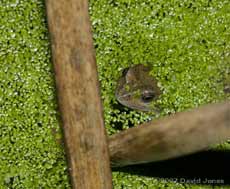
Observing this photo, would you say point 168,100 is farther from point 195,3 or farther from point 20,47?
point 20,47

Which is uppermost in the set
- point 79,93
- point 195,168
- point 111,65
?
point 111,65

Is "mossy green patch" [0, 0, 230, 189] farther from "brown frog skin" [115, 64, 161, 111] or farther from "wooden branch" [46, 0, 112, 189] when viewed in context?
"wooden branch" [46, 0, 112, 189]

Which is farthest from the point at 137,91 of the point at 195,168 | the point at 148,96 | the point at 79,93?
the point at 79,93

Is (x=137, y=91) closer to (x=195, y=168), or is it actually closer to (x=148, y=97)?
(x=148, y=97)

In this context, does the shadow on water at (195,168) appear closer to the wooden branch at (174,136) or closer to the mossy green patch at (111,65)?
the mossy green patch at (111,65)

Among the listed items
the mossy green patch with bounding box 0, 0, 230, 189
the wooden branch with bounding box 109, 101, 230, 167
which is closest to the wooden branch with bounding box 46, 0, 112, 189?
the wooden branch with bounding box 109, 101, 230, 167

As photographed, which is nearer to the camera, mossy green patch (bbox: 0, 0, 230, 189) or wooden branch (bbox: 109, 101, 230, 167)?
wooden branch (bbox: 109, 101, 230, 167)
